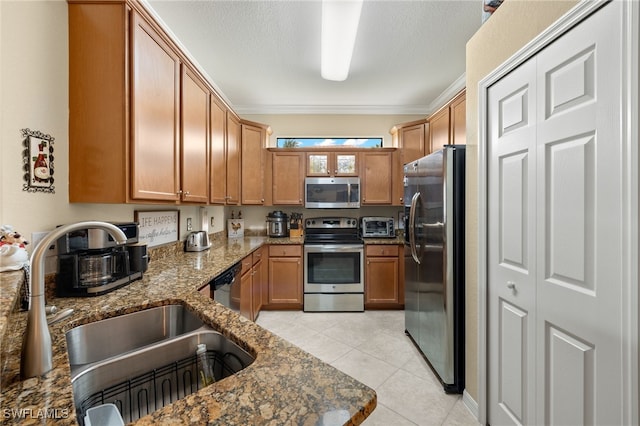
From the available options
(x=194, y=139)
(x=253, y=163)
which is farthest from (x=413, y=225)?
(x=253, y=163)

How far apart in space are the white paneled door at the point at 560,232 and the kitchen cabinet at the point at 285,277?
7.21ft

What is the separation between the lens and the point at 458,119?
2.62 metres

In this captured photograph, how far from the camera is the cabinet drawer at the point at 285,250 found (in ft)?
10.8

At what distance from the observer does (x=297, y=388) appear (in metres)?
0.61

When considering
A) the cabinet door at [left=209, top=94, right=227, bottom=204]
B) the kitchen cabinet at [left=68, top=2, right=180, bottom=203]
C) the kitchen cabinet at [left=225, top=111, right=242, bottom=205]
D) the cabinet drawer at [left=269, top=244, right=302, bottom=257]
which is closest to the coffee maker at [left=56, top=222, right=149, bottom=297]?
the kitchen cabinet at [left=68, top=2, right=180, bottom=203]

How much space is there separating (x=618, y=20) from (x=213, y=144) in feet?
8.41

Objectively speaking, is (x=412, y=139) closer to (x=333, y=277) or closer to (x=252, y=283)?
(x=333, y=277)

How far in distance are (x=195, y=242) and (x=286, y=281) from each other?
121cm

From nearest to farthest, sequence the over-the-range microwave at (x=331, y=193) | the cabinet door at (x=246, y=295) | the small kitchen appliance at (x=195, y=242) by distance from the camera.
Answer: the cabinet door at (x=246, y=295) → the small kitchen appliance at (x=195, y=242) → the over-the-range microwave at (x=331, y=193)

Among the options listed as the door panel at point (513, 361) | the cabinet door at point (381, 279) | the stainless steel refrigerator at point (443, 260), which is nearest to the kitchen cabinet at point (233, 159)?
the cabinet door at point (381, 279)

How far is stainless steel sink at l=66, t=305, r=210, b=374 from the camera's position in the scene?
102 cm

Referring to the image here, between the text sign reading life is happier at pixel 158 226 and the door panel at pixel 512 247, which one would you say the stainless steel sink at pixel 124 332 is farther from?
the door panel at pixel 512 247

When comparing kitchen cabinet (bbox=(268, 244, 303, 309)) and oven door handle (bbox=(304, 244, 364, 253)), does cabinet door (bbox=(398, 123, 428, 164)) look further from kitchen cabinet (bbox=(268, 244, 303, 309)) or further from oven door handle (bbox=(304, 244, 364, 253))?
kitchen cabinet (bbox=(268, 244, 303, 309))

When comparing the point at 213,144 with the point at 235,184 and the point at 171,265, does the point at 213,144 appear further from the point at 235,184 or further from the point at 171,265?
the point at 171,265
